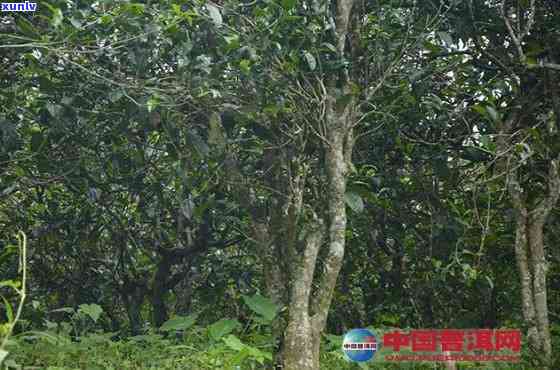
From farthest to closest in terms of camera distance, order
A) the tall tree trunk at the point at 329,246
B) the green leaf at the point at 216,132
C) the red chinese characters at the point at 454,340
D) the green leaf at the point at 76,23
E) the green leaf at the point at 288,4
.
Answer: the red chinese characters at the point at 454,340, the green leaf at the point at 216,132, the tall tree trunk at the point at 329,246, the green leaf at the point at 288,4, the green leaf at the point at 76,23

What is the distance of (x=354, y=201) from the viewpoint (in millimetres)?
3689

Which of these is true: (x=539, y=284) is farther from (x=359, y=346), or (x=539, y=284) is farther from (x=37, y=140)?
(x=37, y=140)

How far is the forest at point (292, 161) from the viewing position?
3479 millimetres

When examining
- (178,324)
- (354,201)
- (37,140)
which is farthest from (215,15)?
(178,324)

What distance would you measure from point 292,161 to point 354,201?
50cm

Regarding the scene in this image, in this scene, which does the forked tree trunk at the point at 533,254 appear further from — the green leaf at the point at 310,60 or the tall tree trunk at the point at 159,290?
A: the tall tree trunk at the point at 159,290

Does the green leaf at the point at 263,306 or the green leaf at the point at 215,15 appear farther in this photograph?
the green leaf at the point at 263,306

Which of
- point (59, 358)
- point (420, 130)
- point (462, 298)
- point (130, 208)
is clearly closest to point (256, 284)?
point (130, 208)

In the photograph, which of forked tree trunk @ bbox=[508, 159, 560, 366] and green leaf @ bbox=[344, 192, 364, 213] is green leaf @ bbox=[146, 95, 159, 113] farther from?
forked tree trunk @ bbox=[508, 159, 560, 366]

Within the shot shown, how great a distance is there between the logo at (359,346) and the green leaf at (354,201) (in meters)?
0.96

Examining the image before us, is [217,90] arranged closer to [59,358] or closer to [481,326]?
[59,358]

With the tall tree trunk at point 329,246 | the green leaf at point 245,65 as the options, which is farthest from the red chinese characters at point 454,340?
the green leaf at point 245,65

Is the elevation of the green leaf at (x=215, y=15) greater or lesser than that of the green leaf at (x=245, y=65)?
greater

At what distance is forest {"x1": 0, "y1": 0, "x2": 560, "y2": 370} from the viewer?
137 inches
